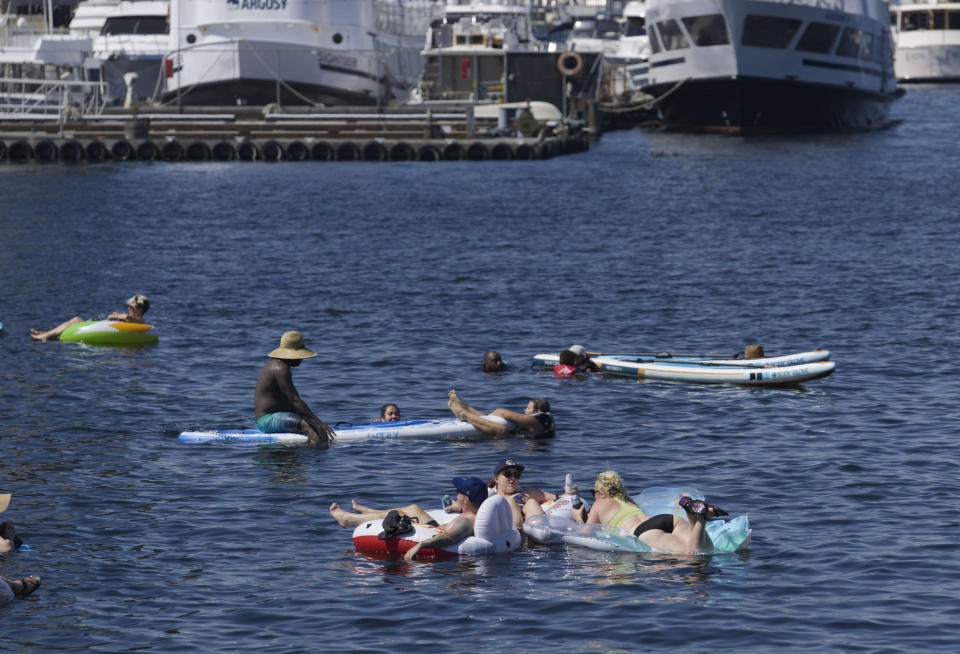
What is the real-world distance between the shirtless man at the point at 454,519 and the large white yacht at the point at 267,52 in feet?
241

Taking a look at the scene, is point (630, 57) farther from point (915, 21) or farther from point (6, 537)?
point (6, 537)

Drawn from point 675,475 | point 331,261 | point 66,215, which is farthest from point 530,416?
point 66,215

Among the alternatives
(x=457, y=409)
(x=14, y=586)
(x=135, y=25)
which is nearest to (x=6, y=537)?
(x=14, y=586)

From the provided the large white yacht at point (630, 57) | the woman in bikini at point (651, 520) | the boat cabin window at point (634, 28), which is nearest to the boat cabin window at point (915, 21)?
the large white yacht at point (630, 57)

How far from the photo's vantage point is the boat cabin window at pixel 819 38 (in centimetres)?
9194

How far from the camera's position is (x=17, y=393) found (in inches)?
1120

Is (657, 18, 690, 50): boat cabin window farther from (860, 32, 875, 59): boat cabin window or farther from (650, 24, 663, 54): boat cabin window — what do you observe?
(860, 32, 875, 59): boat cabin window

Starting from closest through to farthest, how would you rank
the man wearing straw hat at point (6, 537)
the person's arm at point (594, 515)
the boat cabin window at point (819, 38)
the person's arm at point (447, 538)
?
the man wearing straw hat at point (6, 537), the person's arm at point (447, 538), the person's arm at point (594, 515), the boat cabin window at point (819, 38)

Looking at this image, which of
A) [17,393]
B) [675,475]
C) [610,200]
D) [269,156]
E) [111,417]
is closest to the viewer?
[675,475]

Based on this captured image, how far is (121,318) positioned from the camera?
33.4 m

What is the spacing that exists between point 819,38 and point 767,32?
4.07 meters

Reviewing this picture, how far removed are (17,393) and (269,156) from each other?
5666 cm

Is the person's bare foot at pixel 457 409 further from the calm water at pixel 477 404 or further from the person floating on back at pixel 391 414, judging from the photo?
the person floating on back at pixel 391 414

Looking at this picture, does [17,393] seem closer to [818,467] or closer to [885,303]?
[818,467]
